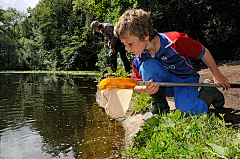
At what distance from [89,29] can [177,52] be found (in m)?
18.4

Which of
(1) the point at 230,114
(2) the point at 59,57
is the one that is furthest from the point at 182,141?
(2) the point at 59,57

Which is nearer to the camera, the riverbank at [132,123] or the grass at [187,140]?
the grass at [187,140]

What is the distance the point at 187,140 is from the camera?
1729 mm

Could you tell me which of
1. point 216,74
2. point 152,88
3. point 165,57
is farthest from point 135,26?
point 216,74

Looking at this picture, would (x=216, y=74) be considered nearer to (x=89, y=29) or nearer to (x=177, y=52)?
(x=177, y=52)

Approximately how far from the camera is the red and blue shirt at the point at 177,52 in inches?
96.8

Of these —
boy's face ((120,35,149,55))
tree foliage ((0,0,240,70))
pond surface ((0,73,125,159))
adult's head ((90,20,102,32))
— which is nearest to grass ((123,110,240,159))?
pond surface ((0,73,125,159))

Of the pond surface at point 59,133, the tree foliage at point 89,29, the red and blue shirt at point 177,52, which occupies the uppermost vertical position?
the tree foliage at point 89,29

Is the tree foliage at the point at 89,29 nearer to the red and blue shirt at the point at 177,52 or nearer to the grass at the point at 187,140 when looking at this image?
→ the red and blue shirt at the point at 177,52

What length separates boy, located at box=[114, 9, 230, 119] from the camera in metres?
2.33

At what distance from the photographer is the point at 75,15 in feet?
77.9

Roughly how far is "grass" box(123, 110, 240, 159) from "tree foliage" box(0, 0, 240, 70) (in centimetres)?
735

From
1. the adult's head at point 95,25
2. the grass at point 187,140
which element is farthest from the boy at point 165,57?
the adult's head at point 95,25

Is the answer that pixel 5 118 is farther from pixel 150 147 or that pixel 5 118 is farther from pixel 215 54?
pixel 215 54
